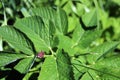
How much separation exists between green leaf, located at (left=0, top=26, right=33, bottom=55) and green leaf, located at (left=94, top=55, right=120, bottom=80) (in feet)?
0.89

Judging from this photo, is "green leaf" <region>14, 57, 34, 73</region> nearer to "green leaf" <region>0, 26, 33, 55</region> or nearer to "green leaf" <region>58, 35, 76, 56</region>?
"green leaf" <region>0, 26, 33, 55</region>

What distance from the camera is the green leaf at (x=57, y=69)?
2.91 feet

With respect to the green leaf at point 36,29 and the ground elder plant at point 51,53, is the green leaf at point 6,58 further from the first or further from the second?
the green leaf at point 36,29

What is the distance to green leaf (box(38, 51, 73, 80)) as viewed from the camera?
887 mm

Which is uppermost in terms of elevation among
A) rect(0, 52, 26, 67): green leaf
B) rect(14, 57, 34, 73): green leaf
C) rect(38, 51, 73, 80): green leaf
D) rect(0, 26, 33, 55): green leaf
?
rect(0, 26, 33, 55): green leaf

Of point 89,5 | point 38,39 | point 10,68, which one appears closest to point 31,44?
point 38,39

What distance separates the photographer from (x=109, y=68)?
100 cm

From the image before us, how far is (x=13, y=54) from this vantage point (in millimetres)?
991

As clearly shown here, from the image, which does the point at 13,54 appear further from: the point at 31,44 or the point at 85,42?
the point at 85,42

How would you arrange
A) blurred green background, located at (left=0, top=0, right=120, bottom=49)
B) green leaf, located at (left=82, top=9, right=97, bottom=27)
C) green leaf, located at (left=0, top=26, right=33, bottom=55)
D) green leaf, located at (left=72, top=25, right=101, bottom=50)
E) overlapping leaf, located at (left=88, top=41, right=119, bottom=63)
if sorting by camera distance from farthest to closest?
blurred green background, located at (left=0, top=0, right=120, bottom=49), green leaf, located at (left=82, top=9, right=97, bottom=27), green leaf, located at (left=72, top=25, right=101, bottom=50), overlapping leaf, located at (left=88, top=41, right=119, bottom=63), green leaf, located at (left=0, top=26, right=33, bottom=55)

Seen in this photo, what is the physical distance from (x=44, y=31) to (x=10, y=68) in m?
0.22

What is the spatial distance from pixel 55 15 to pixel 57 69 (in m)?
0.34

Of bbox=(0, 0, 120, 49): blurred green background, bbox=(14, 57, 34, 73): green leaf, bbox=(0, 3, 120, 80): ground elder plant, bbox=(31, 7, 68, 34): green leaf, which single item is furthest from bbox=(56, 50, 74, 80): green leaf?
bbox=(0, 0, 120, 49): blurred green background

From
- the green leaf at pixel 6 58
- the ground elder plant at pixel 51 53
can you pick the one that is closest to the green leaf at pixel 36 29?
the ground elder plant at pixel 51 53
